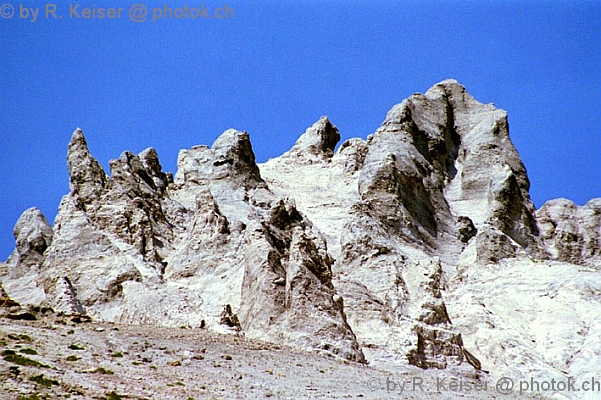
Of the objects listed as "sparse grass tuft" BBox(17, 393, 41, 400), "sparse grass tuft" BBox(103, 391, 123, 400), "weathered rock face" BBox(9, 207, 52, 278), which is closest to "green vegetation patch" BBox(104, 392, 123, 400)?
"sparse grass tuft" BBox(103, 391, 123, 400)

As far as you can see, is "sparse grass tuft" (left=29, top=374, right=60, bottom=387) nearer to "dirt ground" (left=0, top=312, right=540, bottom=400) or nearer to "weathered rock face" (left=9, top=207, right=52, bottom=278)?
"dirt ground" (left=0, top=312, right=540, bottom=400)

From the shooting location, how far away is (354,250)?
200 feet

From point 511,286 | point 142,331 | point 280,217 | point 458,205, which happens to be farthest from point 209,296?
point 458,205

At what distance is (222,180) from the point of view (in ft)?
263

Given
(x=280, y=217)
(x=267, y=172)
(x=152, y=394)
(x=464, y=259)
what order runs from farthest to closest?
1. (x=267, y=172)
2. (x=464, y=259)
3. (x=280, y=217)
4. (x=152, y=394)

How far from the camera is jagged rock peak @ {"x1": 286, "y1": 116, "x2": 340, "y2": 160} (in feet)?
334

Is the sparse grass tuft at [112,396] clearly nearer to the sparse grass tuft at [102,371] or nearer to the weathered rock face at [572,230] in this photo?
the sparse grass tuft at [102,371]

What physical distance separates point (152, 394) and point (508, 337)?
89.7 ft

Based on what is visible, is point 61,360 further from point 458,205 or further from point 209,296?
point 458,205

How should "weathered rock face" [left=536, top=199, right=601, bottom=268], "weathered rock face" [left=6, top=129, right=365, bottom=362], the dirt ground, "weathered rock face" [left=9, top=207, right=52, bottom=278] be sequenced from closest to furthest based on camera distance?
the dirt ground
"weathered rock face" [left=6, top=129, right=365, bottom=362]
"weathered rock face" [left=9, top=207, right=52, bottom=278]
"weathered rock face" [left=536, top=199, right=601, bottom=268]
